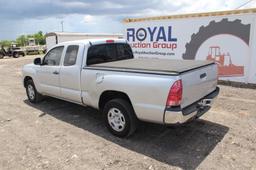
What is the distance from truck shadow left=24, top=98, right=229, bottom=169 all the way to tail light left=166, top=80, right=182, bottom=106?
0.94 meters

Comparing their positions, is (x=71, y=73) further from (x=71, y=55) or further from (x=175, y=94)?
(x=175, y=94)

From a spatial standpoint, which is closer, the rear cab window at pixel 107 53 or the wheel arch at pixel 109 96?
the wheel arch at pixel 109 96

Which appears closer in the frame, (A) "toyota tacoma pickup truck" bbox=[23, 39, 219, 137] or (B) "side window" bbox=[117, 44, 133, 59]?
(A) "toyota tacoma pickup truck" bbox=[23, 39, 219, 137]

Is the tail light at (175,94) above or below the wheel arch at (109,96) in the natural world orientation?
A: above

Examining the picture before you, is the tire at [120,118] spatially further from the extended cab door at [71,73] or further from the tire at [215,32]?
the tire at [215,32]

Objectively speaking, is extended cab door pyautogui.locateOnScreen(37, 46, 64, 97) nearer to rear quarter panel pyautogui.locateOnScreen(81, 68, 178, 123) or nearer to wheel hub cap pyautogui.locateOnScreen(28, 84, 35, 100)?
wheel hub cap pyautogui.locateOnScreen(28, 84, 35, 100)

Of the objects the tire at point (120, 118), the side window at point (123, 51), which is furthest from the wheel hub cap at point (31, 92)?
the tire at point (120, 118)

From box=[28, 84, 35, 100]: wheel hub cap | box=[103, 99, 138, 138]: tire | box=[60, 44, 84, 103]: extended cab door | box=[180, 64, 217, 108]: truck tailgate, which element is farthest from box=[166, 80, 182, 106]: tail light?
box=[28, 84, 35, 100]: wheel hub cap

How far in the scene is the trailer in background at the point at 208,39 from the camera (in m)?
9.56

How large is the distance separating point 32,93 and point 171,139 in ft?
15.3

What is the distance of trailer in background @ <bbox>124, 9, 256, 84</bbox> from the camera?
31.4 ft

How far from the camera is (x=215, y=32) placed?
1031 centimetres

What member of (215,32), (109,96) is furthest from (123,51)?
(215,32)

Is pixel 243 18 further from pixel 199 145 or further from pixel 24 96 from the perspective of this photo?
pixel 24 96
